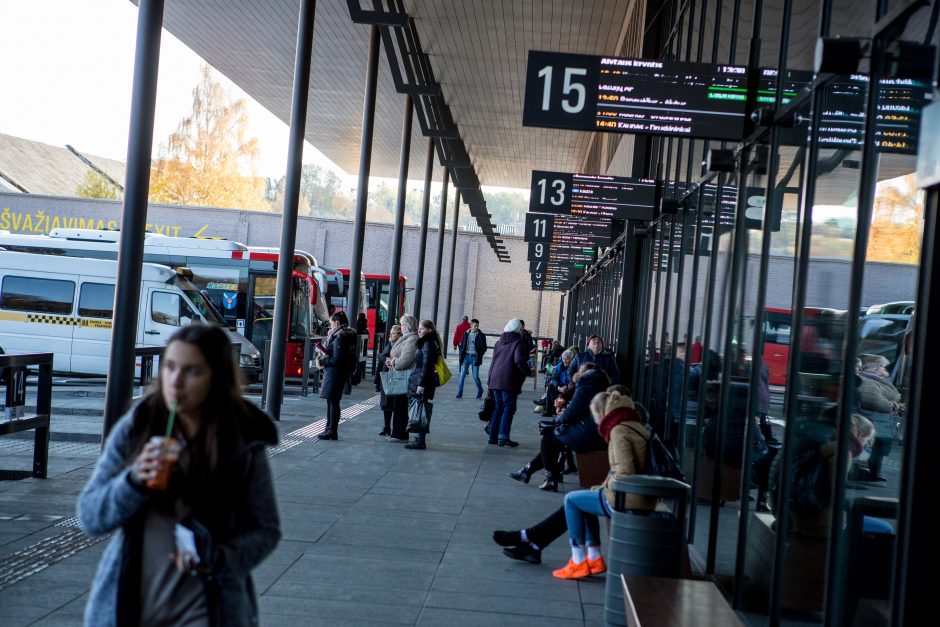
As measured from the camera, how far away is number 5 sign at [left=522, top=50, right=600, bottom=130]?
7090 mm

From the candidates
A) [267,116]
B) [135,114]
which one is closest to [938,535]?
[135,114]

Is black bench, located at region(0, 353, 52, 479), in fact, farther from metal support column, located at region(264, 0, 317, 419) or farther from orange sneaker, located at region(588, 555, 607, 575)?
metal support column, located at region(264, 0, 317, 419)

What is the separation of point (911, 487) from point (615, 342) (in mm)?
14531

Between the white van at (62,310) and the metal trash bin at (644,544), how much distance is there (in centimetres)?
1594

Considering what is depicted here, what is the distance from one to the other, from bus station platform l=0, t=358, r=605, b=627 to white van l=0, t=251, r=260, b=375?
7693mm

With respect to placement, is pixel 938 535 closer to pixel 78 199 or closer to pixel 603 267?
pixel 603 267

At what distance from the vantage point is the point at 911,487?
321 centimetres

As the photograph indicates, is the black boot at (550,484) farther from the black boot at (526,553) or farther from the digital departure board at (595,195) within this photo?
the digital departure board at (595,195)

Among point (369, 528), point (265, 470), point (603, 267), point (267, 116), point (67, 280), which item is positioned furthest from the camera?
point (267, 116)

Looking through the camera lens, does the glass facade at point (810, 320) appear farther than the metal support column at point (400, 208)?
No

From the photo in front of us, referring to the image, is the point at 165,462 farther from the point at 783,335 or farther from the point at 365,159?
the point at 365,159

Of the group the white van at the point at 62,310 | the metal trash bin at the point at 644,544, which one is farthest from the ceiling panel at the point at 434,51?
the metal trash bin at the point at 644,544

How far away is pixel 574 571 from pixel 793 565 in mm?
2275

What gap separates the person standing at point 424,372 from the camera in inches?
528
